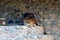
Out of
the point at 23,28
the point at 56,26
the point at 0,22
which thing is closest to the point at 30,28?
the point at 23,28

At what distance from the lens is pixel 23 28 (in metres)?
3.11

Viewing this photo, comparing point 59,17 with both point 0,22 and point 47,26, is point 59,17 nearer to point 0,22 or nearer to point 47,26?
point 47,26

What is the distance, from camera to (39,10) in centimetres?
393

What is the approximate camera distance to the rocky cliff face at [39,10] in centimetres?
385

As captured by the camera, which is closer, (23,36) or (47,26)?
(23,36)

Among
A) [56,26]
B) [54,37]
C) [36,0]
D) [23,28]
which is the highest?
[36,0]

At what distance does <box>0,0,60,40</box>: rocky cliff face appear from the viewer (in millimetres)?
3854

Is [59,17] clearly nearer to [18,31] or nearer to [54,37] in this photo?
[54,37]

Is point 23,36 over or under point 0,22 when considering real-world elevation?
under

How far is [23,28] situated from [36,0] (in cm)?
111

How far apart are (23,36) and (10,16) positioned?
102cm

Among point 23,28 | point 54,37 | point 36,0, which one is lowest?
point 54,37

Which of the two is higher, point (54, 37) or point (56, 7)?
point (56, 7)

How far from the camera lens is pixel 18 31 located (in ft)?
10.1
